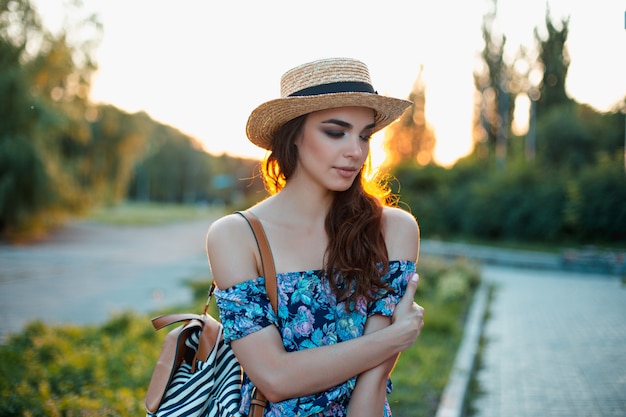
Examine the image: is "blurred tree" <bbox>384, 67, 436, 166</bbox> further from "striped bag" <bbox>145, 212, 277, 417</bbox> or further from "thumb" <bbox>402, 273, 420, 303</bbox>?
"striped bag" <bbox>145, 212, 277, 417</bbox>

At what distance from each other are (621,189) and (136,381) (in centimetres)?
1247

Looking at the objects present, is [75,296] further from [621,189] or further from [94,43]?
[94,43]

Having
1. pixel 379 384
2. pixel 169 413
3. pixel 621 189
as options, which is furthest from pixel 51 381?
pixel 621 189

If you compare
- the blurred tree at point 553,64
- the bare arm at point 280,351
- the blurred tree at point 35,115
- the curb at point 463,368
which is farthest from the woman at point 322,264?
the blurred tree at point 35,115

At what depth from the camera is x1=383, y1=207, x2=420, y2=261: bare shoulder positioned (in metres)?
2.08

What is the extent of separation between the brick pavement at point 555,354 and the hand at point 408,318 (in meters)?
2.93

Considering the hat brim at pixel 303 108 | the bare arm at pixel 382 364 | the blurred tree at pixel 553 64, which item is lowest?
the bare arm at pixel 382 364

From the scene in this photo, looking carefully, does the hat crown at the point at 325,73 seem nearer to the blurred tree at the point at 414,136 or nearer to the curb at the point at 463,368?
the curb at the point at 463,368

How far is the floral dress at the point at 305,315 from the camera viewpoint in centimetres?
181

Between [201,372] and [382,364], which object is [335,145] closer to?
[382,364]

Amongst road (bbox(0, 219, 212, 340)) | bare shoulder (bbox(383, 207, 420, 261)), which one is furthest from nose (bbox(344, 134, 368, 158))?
road (bbox(0, 219, 212, 340))

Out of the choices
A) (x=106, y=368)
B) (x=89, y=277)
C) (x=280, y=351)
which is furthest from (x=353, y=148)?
(x=89, y=277)

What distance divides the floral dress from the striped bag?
0.18 feet

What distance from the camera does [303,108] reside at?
1.96 meters
